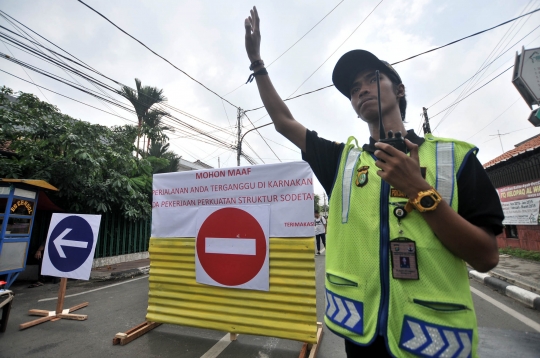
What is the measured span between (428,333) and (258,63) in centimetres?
128

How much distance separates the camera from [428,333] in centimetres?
86

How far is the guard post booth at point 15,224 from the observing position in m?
5.68

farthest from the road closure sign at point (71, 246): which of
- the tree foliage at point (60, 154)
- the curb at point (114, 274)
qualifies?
the curb at point (114, 274)

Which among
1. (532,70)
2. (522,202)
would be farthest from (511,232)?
(532,70)

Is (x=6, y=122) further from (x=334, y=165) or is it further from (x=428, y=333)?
(x=428, y=333)

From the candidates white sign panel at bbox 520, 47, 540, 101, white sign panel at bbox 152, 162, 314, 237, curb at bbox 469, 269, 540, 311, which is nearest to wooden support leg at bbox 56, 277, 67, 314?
white sign panel at bbox 152, 162, 314, 237

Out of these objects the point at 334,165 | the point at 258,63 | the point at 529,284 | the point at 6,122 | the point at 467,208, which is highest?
the point at 6,122

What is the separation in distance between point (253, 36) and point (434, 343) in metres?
1.44

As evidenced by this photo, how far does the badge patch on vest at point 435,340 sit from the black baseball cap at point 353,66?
96cm

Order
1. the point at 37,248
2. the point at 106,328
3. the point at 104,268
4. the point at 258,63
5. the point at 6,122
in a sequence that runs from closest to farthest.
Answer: the point at 258,63 → the point at 106,328 → the point at 6,122 → the point at 37,248 → the point at 104,268

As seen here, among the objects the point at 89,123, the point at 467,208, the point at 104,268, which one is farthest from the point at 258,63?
the point at 104,268

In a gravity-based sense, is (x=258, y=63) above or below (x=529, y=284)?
above

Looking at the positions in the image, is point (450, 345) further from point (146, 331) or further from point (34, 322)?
point (34, 322)

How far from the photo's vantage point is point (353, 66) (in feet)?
4.21
